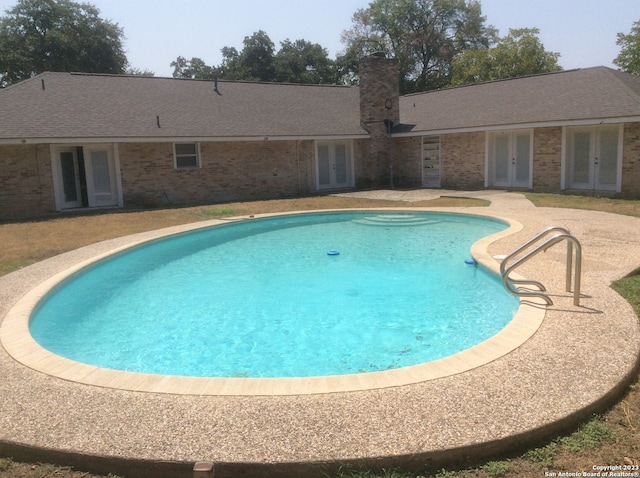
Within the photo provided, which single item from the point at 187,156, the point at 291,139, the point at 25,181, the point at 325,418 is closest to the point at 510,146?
the point at 291,139

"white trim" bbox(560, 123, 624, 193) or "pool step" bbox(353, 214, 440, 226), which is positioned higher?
"white trim" bbox(560, 123, 624, 193)

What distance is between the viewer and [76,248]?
1107 centimetres

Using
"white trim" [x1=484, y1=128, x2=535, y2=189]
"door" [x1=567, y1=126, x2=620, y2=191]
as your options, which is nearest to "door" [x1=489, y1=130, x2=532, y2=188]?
"white trim" [x1=484, y1=128, x2=535, y2=189]

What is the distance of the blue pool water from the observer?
239 inches

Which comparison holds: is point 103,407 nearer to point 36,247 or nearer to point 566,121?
point 36,247

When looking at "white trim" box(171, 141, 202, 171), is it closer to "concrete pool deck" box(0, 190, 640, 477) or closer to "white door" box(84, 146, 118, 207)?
Answer: "white door" box(84, 146, 118, 207)

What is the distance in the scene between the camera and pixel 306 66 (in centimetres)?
5041

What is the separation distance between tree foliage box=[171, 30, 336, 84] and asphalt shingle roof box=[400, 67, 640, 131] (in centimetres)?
2524

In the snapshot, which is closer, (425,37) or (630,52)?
(630,52)

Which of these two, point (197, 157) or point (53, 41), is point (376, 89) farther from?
point (53, 41)

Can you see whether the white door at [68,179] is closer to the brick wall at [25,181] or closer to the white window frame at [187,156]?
the brick wall at [25,181]

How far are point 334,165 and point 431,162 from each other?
4226mm

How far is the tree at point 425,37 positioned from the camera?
160ft

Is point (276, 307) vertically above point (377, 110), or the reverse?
point (377, 110)
